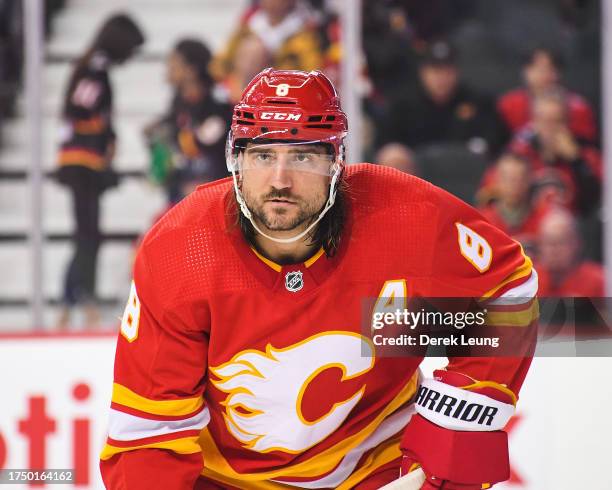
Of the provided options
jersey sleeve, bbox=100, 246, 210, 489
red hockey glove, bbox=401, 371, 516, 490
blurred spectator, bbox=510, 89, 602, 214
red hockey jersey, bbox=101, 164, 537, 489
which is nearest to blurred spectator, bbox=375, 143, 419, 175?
blurred spectator, bbox=510, 89, 602, 214

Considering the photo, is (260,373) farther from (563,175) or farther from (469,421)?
(563,175)

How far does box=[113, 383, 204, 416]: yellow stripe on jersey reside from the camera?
6.13 ft

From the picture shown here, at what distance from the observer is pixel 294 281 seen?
190 centimetres

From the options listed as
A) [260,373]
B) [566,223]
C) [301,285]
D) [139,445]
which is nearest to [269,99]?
[301,285]

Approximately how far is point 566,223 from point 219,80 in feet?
4.08

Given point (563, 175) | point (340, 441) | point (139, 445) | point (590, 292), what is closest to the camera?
point (139, 445)

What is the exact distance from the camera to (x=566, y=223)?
3.74 meters

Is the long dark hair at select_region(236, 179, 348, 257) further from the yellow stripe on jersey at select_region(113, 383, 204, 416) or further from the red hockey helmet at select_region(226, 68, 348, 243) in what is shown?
the yellow stripe on jersey at select_region(113, 383, 204, 416)

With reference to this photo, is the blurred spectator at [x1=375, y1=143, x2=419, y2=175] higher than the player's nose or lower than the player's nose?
lower

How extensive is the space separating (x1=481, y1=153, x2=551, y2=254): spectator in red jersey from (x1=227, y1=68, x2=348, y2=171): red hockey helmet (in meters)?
1.84

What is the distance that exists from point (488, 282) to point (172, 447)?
1.96ft

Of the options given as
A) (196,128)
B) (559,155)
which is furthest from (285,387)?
(559,155)

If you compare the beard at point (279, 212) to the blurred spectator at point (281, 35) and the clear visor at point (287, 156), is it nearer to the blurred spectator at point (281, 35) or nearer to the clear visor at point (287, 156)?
the clear visor at point (287, 156)

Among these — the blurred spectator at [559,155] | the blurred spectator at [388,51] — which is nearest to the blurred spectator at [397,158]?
the blurred spectator at [388,51]
